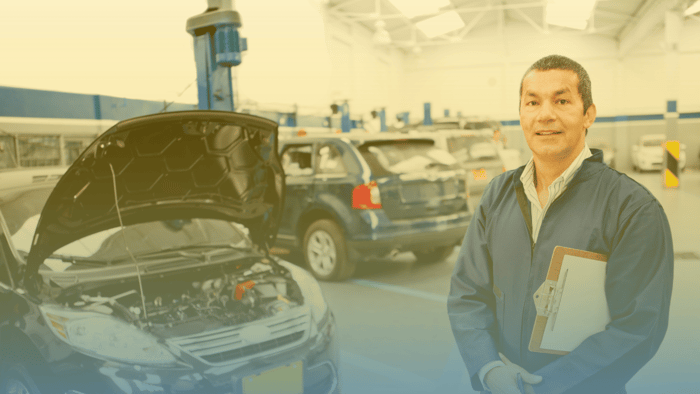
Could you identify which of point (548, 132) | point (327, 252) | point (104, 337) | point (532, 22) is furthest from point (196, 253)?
point (532, 22)

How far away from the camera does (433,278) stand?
559 centimetres

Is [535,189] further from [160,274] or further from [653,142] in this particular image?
[653,142]

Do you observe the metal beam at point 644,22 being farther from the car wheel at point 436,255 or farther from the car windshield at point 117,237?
the car windshield at point 117,237

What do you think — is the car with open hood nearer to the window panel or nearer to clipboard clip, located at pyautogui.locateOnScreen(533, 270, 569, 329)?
clipboard clip, located at pyautogui.locateOnScreen(533, 270, 569, 329)

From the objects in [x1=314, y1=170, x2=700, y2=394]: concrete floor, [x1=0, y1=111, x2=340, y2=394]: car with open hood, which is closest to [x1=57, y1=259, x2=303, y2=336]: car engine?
[x1=0, y1=111, x2=340, y2=394]: car with open hood

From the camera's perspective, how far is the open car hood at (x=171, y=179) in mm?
2434

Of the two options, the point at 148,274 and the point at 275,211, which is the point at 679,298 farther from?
the point at 148,274

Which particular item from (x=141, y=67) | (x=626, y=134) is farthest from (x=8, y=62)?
(x=626, y=134)

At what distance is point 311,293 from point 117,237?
44.1 inches

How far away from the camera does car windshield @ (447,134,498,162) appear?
370 inches

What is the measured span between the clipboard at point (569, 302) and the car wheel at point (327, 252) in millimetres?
4006

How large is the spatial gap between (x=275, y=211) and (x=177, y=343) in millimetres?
1105

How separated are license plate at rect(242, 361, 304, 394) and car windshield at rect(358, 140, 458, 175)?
314 centimetres

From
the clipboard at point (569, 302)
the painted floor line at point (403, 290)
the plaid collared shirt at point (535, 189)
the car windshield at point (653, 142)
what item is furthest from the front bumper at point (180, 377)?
the car windshield at point (653, 142)
